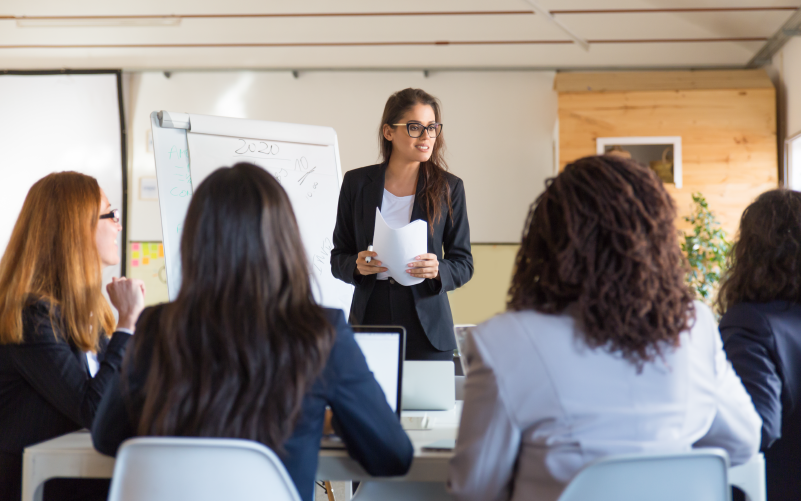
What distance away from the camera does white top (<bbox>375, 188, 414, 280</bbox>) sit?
2.16 m

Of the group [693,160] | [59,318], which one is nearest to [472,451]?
[59,318]

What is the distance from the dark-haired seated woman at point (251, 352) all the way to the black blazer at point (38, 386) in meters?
0.36

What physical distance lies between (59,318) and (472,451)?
3.45 feet

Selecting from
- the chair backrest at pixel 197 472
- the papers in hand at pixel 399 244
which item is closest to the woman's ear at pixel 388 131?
the papers in hand at pixel 399 244

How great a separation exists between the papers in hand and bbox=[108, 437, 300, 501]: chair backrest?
3.34 feet

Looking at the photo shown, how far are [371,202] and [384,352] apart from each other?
0.86 meters

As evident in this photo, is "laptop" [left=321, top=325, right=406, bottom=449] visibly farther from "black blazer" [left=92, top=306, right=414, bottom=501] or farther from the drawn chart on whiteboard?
the drawn chart on whiteboard

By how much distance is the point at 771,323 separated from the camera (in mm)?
1350

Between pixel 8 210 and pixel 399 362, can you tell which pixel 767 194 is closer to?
pixel 399 362

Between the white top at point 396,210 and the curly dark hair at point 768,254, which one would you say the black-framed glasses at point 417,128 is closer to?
the white top at point 396,210

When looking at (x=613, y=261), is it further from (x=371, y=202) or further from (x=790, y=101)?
(x=790, y=101)

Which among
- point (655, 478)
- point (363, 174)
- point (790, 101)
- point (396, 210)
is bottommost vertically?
point (655, 478)

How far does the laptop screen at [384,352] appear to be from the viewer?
1393 millimetres

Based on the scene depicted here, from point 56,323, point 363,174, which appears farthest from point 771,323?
point 56,323
